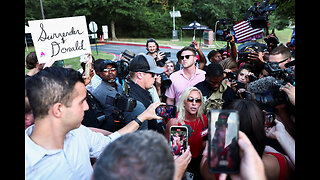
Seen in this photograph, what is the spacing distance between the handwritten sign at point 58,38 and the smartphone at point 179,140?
243cm

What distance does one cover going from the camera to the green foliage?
1238 inches

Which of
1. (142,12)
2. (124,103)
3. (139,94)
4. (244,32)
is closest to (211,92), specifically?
(139,94)

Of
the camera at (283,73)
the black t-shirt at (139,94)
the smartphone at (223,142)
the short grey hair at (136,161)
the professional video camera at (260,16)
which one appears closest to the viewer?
the short grey hair at (136,161)

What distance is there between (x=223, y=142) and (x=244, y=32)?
6.66 meters

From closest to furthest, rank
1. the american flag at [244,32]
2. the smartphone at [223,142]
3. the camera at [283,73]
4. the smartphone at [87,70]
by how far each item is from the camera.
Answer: the smartphone at [223,142] < the camera at [283,73] < the smartphone at [87,70] < the american flag at [244,32]

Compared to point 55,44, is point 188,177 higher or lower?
lower

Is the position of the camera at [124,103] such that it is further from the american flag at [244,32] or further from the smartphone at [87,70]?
the american flag at [244,32]

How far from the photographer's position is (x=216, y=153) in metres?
1.06

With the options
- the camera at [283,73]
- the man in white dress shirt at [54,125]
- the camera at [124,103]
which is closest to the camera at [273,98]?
the camera at [283,73]

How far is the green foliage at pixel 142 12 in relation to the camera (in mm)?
31438

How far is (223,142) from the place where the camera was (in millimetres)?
1067
